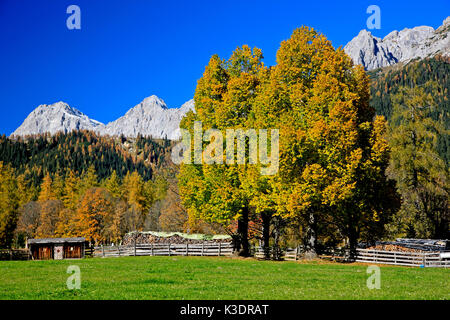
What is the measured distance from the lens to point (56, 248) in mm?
53625

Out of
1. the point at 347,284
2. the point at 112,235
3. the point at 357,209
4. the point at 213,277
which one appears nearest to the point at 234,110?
the point at 357,209

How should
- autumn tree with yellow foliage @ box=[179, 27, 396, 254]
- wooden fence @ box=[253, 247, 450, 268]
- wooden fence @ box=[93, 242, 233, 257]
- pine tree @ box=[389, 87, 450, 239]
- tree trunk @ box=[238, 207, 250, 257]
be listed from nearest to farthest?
autumn tree with yellow foliage @ box=[179, 27, 396, 254]
wooden fence @ box=[253, 247, 450, 268]
tree trunk @ box=[238, 207, 250, 257]
wooden fence @ box=[93, 242, 233, 257]
pine tree @ box=[389, 87, 450, 239]

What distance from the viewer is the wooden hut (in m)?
53.2

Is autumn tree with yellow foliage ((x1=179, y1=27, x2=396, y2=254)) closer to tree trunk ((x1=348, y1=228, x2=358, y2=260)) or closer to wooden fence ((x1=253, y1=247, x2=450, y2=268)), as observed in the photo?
tree trunk ((x1=348, y1=228, x2=358, y2=260))

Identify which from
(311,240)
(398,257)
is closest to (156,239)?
(311,240)

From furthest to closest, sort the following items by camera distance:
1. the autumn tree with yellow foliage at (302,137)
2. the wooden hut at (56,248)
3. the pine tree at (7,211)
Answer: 1. the pine tree at (7,211)
2. the wooden hut at (56,248)
3. the autumn tree with yellow foliage at (302,137)

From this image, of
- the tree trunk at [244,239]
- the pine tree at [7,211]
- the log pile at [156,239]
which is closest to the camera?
the tree trunk at [244,239]

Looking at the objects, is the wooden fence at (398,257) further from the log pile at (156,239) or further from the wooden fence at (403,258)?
the log pile at (156,239)

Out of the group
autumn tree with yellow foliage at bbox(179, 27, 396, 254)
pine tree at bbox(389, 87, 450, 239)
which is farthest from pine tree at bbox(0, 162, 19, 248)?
pine tree at bbox(389, 87, 450, 239)

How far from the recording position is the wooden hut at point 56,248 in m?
53.2

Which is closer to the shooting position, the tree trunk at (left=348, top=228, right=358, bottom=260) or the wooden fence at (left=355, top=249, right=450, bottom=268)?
the wooden fence at (left=355, top=249, right=450, bottom=268)

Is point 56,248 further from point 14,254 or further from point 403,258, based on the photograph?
point 403,258

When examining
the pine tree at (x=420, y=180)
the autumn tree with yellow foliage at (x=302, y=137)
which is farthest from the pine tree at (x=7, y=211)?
the pine tree at (x=420, y=180)

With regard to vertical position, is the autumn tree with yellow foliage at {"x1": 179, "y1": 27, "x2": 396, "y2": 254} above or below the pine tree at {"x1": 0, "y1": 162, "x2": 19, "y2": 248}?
above
